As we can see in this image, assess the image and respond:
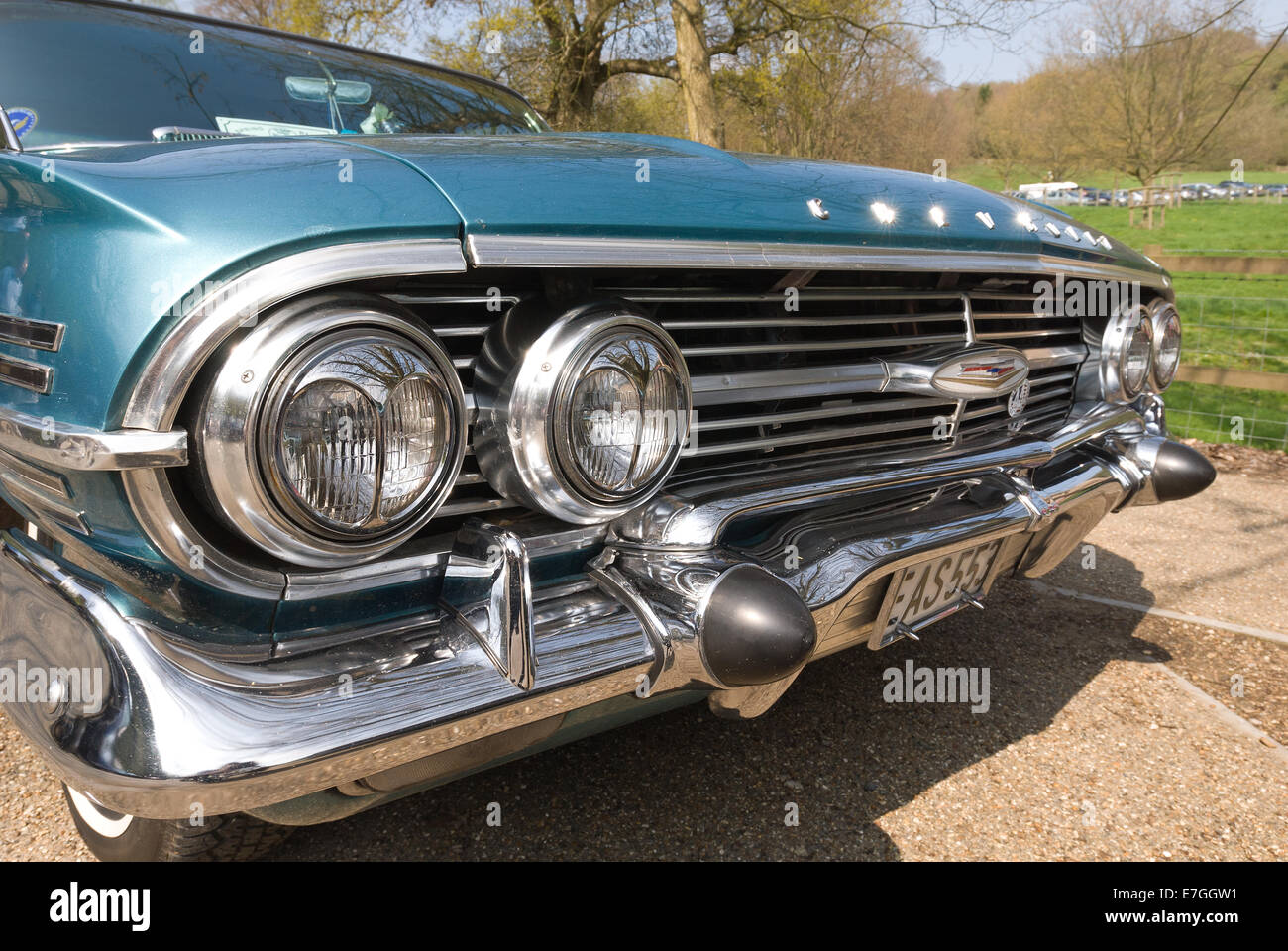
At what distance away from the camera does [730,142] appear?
11.9 metres

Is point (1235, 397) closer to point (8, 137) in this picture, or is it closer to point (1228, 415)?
point (1228, 415)

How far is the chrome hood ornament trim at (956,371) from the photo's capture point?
1886 mm

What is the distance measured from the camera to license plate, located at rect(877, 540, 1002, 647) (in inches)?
71.1

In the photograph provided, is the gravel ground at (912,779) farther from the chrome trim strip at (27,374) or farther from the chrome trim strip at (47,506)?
the chrome trim strip at (27,374)

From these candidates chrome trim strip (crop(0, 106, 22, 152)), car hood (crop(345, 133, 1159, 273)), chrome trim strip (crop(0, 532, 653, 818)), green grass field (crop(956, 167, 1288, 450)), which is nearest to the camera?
chrome trim strip (crop(0, 532, 653, 818))

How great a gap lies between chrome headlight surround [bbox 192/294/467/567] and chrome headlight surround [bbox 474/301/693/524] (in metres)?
0.12

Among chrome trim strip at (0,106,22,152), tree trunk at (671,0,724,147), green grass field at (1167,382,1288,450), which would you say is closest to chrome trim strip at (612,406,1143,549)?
chrome trim strip at (0,106,22,152)

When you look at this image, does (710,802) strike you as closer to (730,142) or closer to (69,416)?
(69,416)

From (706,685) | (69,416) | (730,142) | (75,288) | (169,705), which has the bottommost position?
(706,685)

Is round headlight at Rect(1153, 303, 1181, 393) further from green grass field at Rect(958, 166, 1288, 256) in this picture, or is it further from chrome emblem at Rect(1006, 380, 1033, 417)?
green grass field at Rect(958, 166, 1288, 256)

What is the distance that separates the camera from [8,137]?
1792mm

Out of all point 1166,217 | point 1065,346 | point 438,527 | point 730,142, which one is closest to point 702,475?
point 438,527

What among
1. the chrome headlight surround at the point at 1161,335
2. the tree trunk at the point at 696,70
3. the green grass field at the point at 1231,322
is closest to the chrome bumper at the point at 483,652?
the chrome headlight surround at the point at 1161,335
